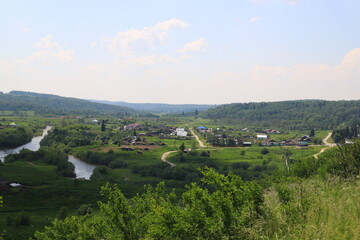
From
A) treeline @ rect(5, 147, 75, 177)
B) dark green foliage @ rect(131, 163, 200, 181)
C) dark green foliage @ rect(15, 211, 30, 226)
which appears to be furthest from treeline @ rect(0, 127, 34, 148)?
dark green foliage @ rect(15, 211, 30, 226)

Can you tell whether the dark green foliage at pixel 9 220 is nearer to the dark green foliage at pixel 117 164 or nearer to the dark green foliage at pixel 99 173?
the dark green foliage at pixel 99 173

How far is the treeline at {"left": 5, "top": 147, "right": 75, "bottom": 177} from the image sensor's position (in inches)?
4561

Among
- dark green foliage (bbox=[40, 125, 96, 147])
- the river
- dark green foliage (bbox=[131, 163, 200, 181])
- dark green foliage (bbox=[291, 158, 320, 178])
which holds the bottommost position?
the river

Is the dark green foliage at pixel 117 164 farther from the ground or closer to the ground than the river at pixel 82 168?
farther from the ground

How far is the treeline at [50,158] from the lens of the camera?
116 meters

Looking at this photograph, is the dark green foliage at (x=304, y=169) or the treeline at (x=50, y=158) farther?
the treeline at (x=50, y=158)

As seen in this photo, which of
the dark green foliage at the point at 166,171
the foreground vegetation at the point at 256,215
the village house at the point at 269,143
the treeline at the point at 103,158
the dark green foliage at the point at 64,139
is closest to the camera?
the foreground vegetation at the point at 256,215

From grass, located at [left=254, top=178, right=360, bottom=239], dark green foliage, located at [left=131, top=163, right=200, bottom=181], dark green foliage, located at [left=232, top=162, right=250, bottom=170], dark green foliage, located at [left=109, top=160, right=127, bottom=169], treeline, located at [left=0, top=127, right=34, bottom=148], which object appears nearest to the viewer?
grass, located at [left=254, top=178, right=360, bottom=239]

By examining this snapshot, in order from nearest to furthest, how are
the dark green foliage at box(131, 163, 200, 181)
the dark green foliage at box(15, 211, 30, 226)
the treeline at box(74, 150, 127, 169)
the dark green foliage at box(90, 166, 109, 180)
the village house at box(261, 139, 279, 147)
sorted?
the dark green foliage at box(15, 211, 30, 226), the dark green foliage at box(90, 166, 109, 180), the dark green foliage at box(131, 163, 200, 181), the treeline at box(74, 150, 127, 169), the village house at box(261, 139, 279, 147)

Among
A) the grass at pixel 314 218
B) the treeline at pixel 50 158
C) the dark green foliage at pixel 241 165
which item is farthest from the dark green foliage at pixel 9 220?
the dark green foliage at pixel 241 165

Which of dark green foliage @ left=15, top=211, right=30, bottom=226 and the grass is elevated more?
the grass

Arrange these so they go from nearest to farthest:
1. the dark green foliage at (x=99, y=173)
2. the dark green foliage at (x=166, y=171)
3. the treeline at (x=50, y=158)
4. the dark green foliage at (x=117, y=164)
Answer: the dark green foliage at (x=99, y=173)
the dark green foliage at (x=166, y=171)
the treeline at (x=50, y=158)
the dark green foliage at (x=117, y=164)

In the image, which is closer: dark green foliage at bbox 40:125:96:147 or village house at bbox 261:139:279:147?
dark green foliage at bbox 40:125:96:147

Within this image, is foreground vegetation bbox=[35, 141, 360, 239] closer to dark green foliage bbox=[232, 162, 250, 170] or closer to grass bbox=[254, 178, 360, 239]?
Answer: grass bbox=[254, 178, 360, 239]
